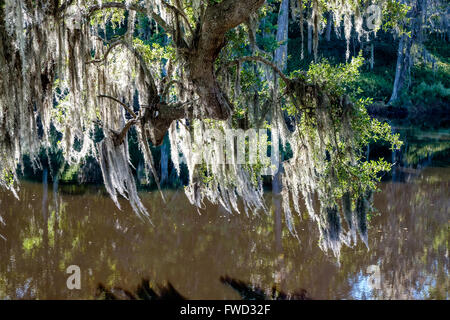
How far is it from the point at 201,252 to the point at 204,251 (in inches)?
2.7

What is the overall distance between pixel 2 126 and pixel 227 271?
147 inches

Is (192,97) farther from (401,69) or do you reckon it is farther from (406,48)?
(401,69)

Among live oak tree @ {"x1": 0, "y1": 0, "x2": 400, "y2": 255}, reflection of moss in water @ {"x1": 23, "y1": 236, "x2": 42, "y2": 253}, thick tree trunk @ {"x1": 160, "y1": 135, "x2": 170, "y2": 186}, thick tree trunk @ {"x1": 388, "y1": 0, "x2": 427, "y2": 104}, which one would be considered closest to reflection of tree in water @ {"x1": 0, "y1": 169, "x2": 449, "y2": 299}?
reflection of moss in water @ {"x1": 23, "y1": 236, "x2": 42, "y2": 253}

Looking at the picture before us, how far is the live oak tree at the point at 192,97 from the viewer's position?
4660mm

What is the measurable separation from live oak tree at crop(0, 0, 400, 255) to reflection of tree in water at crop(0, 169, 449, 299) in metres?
0.99

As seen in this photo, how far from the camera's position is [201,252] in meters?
7.52

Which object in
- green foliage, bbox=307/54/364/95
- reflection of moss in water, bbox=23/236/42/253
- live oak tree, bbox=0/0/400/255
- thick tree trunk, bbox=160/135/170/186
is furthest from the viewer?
thick tree trunk, bbox=160/135/170/186

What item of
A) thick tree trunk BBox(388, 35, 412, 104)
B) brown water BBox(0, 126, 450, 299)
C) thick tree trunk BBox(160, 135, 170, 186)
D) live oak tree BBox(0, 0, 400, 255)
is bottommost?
brown water BBox(0, 126, 450, 299)

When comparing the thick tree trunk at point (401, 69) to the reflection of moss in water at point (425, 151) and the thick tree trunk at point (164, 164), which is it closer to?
the reflection of moss in water at point (425, 151)

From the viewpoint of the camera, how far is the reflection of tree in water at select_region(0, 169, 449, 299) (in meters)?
6.35

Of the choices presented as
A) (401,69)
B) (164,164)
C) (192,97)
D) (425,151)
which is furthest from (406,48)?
(192,97)

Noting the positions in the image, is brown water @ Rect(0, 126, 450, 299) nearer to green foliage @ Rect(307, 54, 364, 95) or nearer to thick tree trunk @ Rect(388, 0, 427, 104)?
green foliage @ Rect(307, 54, 364, 95)

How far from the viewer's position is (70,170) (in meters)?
13.5
